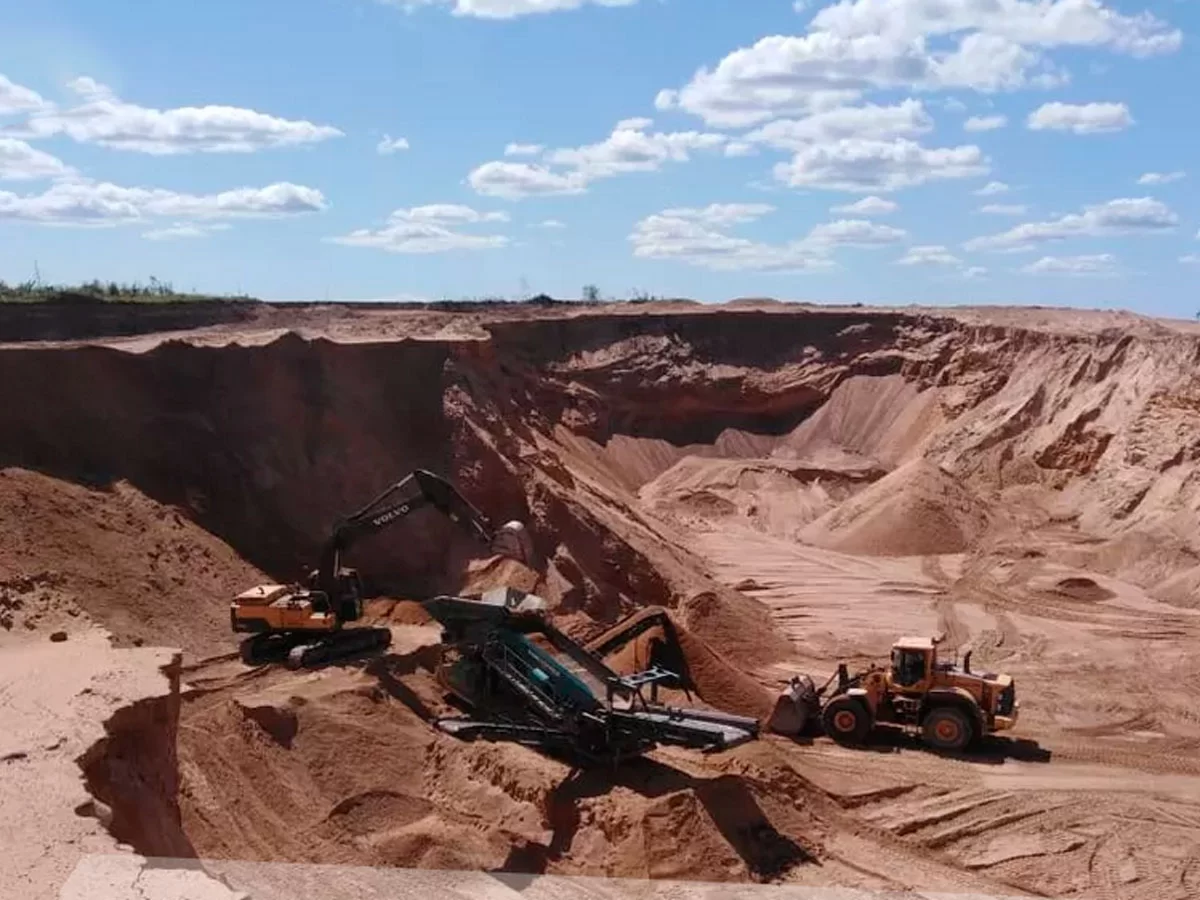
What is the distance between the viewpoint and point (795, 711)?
1888cm

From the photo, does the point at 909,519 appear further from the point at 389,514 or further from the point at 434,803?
the point at 434,803

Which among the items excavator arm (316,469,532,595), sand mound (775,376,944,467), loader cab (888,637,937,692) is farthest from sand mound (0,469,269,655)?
sand mound (775,376,944,467)

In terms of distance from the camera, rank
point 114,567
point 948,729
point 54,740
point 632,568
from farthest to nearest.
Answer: point 632,568 → point 114,567 → point 948,729 → point 54,740

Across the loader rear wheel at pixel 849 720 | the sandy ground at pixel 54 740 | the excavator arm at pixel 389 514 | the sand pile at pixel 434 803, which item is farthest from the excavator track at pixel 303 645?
the loader rear wheel at pixel 849 720

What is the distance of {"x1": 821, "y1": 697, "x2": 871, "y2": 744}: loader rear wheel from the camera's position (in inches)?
739

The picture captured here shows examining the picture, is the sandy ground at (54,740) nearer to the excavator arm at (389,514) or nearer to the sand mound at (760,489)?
the excavator arm at (389,514)

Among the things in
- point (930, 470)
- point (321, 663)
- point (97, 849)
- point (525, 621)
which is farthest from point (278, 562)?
point (930, 470)

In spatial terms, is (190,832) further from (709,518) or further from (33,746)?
(709,518)

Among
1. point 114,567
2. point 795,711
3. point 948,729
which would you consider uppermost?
point 114,567

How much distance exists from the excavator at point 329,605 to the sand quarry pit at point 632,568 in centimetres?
61

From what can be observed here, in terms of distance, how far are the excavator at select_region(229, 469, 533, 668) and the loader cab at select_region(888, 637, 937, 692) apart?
5404mm

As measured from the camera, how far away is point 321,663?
60.0 feet

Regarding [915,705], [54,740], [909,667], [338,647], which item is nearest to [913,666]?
[909,667]

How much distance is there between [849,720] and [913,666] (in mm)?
1146
